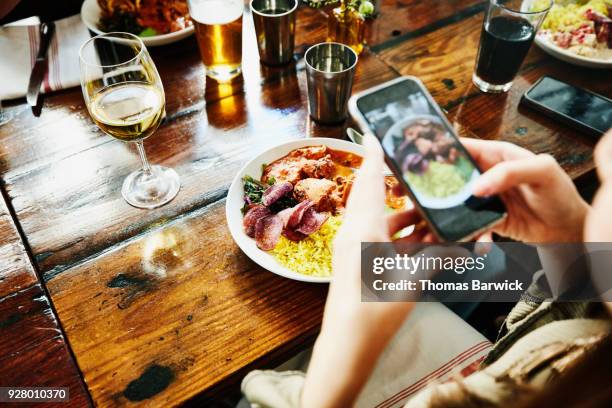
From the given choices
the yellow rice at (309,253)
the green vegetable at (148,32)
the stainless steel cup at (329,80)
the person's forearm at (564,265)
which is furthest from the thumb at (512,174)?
the green vegetable at (148,32)

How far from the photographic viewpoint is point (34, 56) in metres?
1.55

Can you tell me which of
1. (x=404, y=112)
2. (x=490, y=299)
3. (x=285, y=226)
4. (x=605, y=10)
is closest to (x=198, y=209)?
(x=285, y=226)

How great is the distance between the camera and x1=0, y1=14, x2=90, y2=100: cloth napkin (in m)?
1.47

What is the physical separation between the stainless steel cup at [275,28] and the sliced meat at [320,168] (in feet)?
1.63

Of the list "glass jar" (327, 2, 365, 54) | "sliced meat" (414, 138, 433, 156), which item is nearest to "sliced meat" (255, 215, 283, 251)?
"sliced meat" (414, 138, 433, 156)

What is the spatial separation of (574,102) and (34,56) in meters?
1.69

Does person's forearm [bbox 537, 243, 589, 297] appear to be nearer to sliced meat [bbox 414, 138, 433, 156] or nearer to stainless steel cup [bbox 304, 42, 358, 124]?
sliced meat [bbox 414, 138, 433, 156]

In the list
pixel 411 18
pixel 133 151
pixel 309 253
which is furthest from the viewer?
pixel 411 18

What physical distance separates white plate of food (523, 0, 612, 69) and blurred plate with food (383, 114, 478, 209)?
0.91m

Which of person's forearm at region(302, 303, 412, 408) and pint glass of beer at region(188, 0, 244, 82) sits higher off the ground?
pint glass of beer at region(188, 0, 244, 82)

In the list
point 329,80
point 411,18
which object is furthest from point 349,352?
point 411,18

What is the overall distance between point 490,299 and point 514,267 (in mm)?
166

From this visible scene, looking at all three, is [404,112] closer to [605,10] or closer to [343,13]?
[343,13]

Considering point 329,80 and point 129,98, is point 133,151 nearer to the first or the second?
point 129,98
